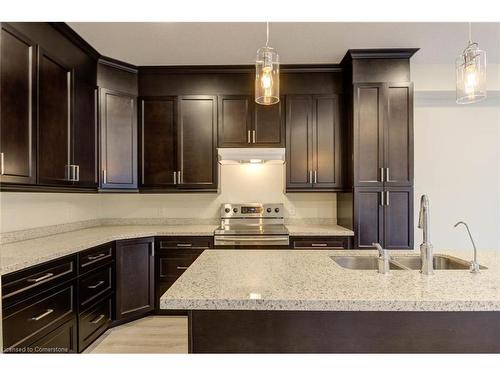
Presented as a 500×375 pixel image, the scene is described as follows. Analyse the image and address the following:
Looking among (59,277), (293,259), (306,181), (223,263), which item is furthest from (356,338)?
(306,181)

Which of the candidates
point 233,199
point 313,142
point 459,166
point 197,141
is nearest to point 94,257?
point 197,141

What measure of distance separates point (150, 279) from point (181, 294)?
2.04 m

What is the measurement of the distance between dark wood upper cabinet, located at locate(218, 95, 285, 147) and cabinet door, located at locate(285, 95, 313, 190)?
10 cm

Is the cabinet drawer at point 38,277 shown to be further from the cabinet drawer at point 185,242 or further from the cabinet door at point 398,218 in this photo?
the cabinet door at point 398,218

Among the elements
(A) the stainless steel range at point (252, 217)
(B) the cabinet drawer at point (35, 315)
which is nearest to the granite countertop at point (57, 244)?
(B) the cabinet drawer at point (35, 315)

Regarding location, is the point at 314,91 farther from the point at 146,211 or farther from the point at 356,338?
the point at 356,338

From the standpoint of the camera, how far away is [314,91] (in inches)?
127

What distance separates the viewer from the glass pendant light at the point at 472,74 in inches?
59.8

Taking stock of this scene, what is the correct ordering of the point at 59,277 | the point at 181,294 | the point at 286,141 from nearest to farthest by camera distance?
1. the point at 181,294
2. the point at 59,277
3. the point at 286,141

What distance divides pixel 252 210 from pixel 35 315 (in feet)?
7.27

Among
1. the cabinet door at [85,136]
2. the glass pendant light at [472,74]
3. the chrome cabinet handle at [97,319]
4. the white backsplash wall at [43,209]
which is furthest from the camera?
the cabinet door at [85,136]

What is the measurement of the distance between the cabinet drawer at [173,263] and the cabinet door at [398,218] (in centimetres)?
191

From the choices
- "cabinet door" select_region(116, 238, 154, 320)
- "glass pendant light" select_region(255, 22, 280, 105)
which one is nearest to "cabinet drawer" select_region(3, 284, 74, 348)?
"cabinet door" select_region(116, 238, 154, 320)

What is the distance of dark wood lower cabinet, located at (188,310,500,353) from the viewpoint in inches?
44.3
